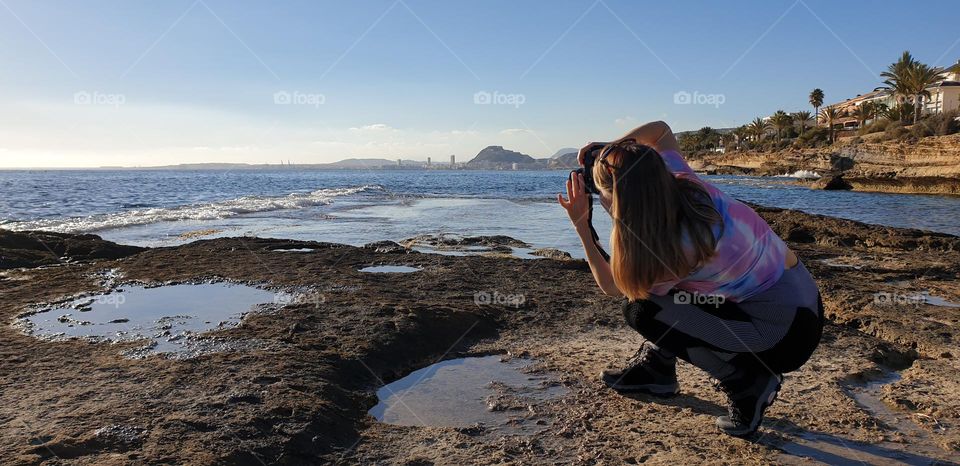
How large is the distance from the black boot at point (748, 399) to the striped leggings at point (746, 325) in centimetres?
4

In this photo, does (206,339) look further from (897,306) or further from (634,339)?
(897,306)

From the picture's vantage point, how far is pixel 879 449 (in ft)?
9.93

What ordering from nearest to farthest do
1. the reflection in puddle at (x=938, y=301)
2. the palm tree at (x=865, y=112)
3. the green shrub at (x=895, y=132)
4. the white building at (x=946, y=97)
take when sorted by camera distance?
the reflection in puddle at (x=938, y=301) < the green shrub at (x=895, y=132) < the white building at (x=946, y=97) < the palm tree at (x=865, y=112)

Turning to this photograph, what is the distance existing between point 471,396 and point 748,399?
60.6 inches

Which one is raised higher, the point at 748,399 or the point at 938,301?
the point at 748,399

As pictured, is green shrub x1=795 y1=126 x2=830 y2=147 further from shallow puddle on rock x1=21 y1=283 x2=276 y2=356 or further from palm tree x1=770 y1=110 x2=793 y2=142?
shallow puddle on rock x1=21 y1=283 x2=276 y2=356

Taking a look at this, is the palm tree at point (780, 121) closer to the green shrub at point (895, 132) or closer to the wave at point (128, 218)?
the green shrub at point (895, 132)

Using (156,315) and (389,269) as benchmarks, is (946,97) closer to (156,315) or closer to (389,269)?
(389,269)

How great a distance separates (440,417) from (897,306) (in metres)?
4.93

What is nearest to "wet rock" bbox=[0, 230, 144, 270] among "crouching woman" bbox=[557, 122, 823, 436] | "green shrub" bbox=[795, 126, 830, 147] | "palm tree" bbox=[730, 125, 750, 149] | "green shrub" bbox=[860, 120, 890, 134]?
"crouching woman" bbox=[557, 122, 823, 436]

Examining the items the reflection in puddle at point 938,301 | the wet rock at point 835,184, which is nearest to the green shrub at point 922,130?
the wet rock at point 835,184

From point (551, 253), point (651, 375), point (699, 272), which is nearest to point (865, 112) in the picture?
point (551, 253)

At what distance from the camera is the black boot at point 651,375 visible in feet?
12.1

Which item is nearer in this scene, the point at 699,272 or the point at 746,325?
the point at 699,272
